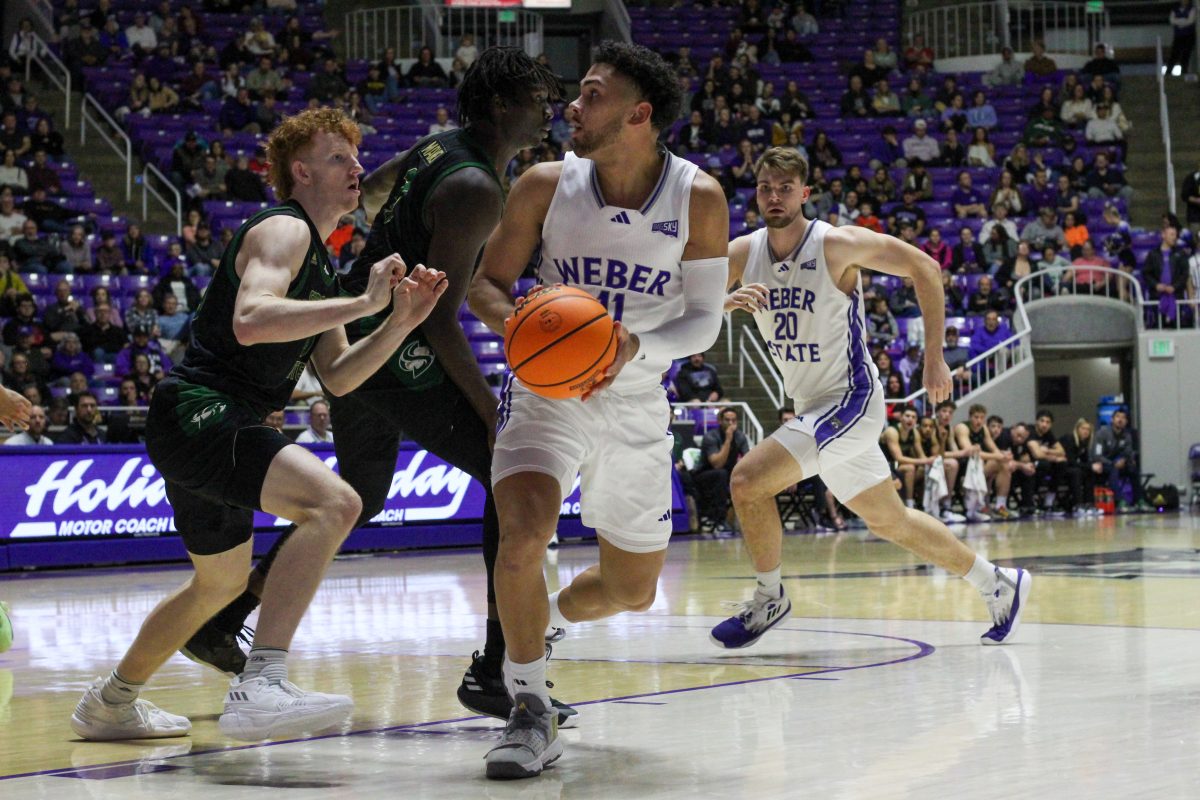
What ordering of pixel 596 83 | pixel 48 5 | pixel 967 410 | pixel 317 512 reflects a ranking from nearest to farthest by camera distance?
pixel 317 512, pixel 596 83, pixel 967 410, pixel 48 5

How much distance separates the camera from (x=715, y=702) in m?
4.90

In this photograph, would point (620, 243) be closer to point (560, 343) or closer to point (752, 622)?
point (560, 343)

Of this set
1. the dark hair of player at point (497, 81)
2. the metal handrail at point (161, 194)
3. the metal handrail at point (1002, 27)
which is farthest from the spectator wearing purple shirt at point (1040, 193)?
the dark hair of player at point (497, 81)

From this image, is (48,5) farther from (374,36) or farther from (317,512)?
(317,512)

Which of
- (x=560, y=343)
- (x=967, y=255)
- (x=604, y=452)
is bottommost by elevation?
(x=604, y=452)

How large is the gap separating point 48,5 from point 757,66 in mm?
11309

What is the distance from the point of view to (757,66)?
2608 cm

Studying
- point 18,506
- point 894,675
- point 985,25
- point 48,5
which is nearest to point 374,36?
point 48,5

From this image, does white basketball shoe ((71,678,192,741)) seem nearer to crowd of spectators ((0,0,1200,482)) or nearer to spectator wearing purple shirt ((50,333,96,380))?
spectator wearing purple shirt ((50,333,96,380))

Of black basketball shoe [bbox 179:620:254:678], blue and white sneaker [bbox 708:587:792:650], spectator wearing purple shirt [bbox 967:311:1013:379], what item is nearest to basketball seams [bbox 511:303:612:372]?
black basketball shoe [bbox 179:620:254:678]

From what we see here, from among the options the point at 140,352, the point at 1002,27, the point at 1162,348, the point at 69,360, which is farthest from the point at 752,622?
the point at 1002,27

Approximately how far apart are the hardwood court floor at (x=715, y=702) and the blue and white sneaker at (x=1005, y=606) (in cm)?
9

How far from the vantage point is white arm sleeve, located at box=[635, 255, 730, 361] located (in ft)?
14.4

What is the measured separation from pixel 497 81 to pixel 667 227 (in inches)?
34.4
